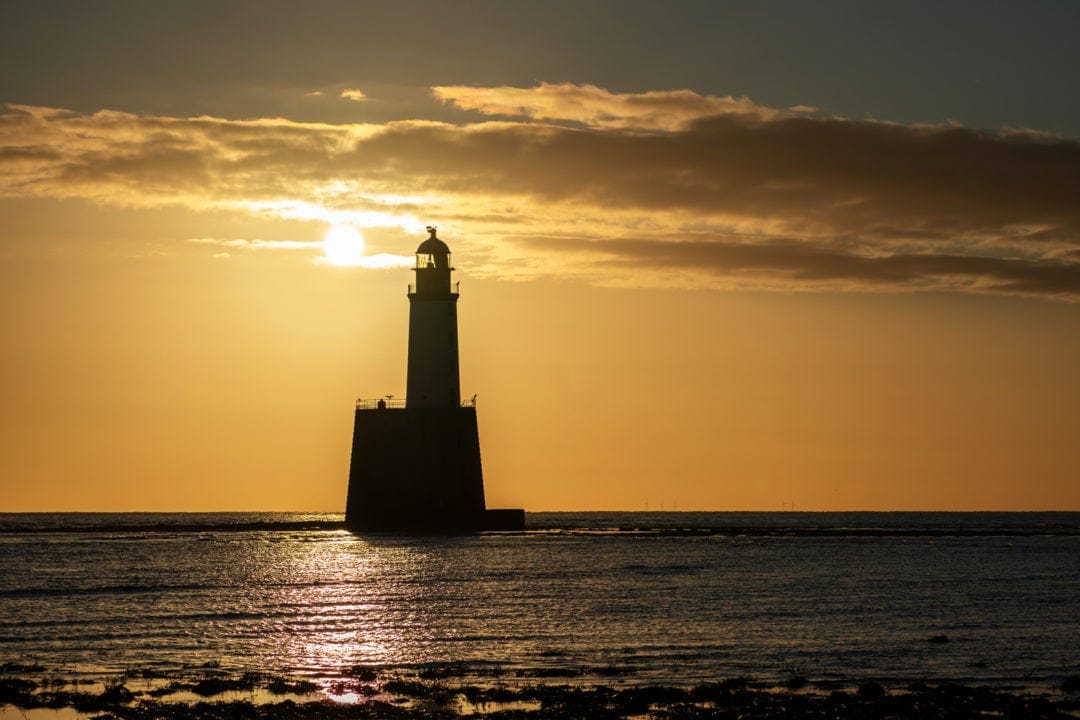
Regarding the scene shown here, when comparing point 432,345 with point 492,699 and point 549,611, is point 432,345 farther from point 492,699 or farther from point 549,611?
point 492,699

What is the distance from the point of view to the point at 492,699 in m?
30.2

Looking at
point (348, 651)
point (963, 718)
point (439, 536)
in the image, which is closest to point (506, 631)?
point (348, 651)

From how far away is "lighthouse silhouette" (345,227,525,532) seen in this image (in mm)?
82188

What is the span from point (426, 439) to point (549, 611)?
34107 millimetres

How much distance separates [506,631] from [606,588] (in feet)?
50.9

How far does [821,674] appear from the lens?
1342 inches

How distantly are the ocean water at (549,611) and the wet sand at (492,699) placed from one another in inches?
67.5

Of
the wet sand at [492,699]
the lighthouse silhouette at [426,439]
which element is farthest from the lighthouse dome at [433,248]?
the wet sand at [492,699]

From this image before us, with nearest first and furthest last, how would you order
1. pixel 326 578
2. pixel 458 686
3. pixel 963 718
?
pixel 963 718 → pixel 458 686 → pixel 326 578

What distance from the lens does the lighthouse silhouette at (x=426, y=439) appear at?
82188 millimetres

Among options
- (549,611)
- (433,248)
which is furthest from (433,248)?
(549,611)

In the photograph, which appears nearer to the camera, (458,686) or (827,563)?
(458,686)

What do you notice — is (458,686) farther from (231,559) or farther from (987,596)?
(231,559)

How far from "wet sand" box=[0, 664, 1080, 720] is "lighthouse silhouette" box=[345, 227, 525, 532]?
4880 cm
